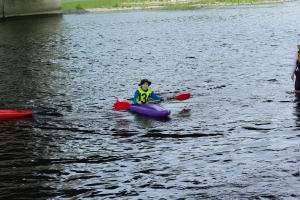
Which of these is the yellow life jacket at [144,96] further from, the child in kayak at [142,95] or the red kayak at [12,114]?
the red kayak at [12,114]

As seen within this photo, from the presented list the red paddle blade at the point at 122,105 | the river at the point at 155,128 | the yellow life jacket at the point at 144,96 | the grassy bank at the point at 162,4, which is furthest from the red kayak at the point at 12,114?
the grassy bank at the point at 162,4

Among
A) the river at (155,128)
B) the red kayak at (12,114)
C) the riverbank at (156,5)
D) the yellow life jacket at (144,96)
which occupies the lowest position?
the river at (155,128)

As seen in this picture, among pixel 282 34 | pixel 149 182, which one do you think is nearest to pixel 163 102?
pixel 149 182

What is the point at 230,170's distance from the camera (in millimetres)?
12961

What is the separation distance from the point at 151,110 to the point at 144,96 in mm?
1380

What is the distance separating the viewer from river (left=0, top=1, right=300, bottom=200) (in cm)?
1228

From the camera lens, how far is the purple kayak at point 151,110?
718 inches

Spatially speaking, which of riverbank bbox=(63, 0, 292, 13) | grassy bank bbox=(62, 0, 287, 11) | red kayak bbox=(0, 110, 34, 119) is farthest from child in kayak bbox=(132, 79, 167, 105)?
grassy bank bbox=(62, 0, 287, 11)

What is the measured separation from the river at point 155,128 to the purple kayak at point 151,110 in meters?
0.27

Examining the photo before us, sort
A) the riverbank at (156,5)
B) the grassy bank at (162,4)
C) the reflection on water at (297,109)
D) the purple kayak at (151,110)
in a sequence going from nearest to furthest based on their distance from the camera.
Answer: the reflection on water at (297,109) < the purple kayak at (151,110) < the riverbank at (156,5) < the grassy bank at (162,4)

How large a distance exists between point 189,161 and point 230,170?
1.26 metres

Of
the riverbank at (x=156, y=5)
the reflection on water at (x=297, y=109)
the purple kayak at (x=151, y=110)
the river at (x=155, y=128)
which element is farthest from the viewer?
the riverbank at (x=156, y=5)

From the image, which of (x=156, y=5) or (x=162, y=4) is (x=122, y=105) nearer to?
(x=156, y=5)

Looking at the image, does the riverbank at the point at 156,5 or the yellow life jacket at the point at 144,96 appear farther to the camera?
the riverbank at the point at 156,5
